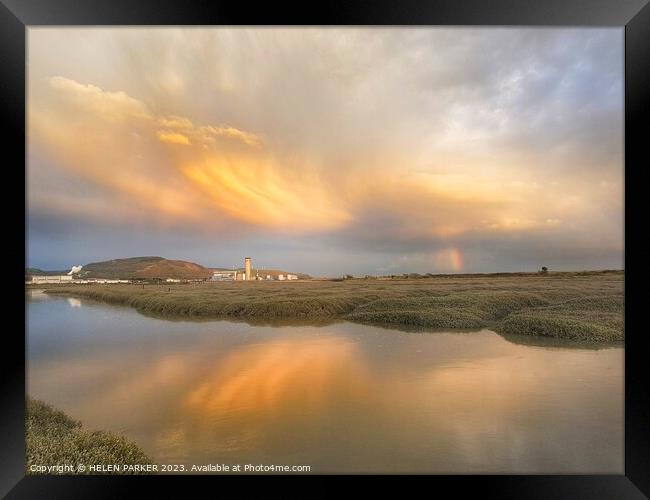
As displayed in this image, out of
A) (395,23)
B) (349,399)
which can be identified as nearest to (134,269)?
(349,399)

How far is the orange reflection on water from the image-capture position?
589 cm

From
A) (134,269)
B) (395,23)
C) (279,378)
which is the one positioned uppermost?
(395,23)

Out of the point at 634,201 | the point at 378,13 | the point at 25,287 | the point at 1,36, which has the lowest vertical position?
the point at 25,287

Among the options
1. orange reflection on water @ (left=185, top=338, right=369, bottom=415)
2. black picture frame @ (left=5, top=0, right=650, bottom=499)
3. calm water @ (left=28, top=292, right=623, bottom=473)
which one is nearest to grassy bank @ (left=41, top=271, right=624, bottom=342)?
calm water @ (left=28, top=292, right=623, bottom=473)

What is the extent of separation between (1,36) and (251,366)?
23.9 ft

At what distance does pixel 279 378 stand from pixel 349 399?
1.84 meters

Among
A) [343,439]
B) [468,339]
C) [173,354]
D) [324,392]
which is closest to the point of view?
[343,439]

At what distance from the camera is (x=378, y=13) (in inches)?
126

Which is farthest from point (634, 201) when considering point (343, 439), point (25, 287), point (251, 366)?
point (251, 366)

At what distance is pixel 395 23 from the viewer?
327 cm

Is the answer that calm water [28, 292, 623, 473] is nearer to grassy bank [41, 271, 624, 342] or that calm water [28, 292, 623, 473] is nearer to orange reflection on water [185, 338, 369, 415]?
orange reflection on water [185, 338, 369, 415]

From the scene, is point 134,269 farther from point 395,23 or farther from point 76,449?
point 395,23

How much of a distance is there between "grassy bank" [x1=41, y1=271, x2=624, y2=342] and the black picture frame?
26.2 feet

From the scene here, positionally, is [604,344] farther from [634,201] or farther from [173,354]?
[173,354]
